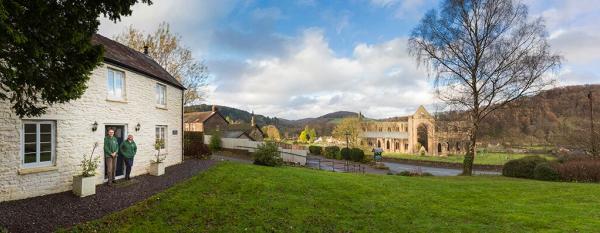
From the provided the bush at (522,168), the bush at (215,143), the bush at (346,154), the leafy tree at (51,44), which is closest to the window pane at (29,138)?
the leafy tree at (51,44)

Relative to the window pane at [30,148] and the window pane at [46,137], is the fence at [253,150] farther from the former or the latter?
the window pane at [30,148]

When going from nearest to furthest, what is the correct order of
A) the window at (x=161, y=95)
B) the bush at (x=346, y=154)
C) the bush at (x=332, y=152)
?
the window at (x=161, y=95) < the bush at (x=346, y=154) < the bush at (x=332, y=152)

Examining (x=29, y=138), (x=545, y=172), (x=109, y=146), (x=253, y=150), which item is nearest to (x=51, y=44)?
(x=29, y=138)

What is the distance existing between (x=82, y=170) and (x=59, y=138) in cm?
148

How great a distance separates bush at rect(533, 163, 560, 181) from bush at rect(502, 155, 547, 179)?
0.55 m

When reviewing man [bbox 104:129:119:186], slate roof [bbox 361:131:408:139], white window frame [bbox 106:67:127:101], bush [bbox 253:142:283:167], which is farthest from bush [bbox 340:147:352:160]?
man [bbox 104:129:119:186]

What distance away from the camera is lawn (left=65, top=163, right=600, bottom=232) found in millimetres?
8078

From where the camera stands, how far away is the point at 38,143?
406 inches

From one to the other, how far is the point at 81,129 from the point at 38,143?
151cm

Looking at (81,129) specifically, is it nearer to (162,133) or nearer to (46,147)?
(46,147)

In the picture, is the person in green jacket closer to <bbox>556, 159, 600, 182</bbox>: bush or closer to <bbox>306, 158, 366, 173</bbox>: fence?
<bbox>306, 158, 366, 173</bbox>: fence

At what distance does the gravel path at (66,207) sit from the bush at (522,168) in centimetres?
2215

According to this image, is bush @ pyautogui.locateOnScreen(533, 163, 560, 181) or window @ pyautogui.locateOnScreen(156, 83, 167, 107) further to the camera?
bush @ pyautogui.locateOnScreen(533, 163, 560, 181)

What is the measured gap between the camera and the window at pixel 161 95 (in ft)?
58.3
